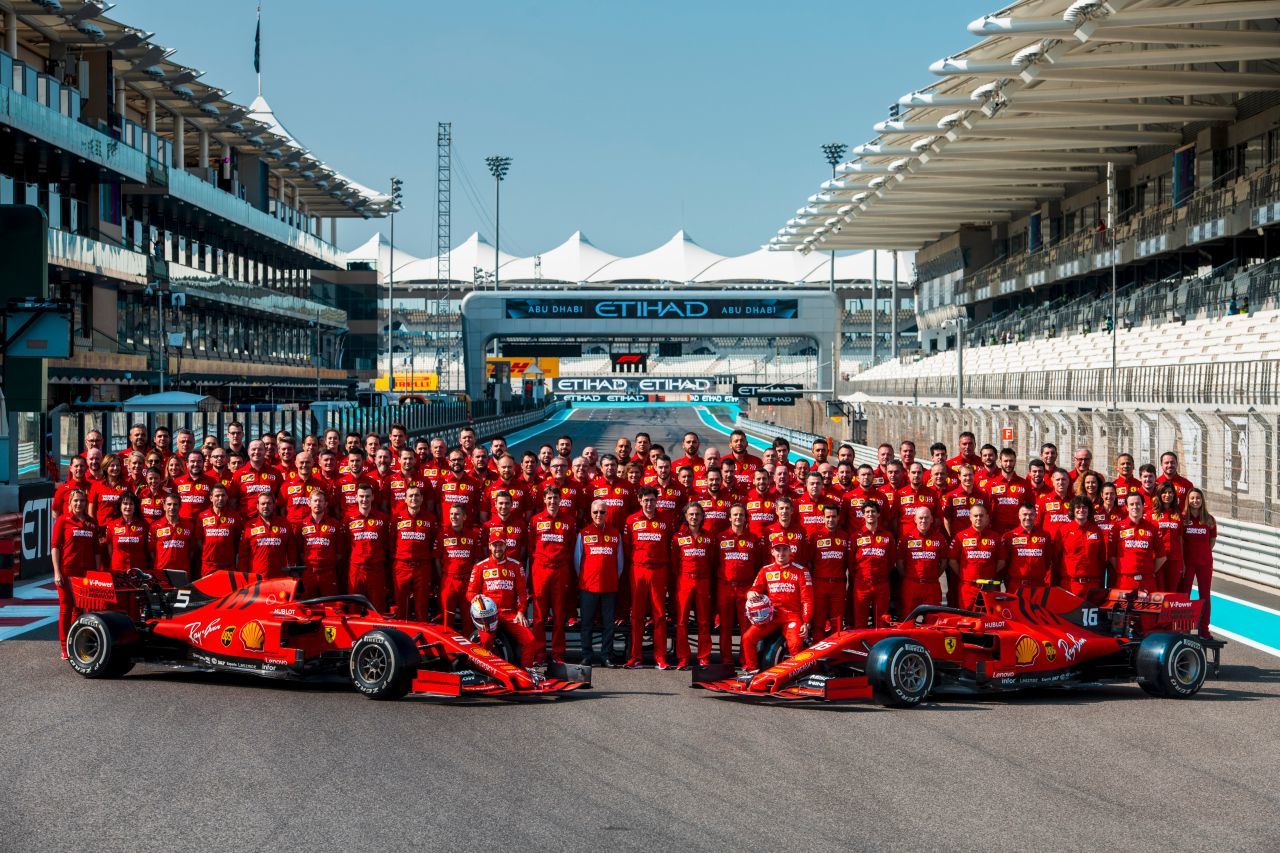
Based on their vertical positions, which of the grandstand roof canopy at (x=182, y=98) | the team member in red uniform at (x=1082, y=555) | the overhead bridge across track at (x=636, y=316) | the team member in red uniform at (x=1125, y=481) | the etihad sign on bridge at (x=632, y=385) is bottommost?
the team member in red uniform at (x=1082, y=555)

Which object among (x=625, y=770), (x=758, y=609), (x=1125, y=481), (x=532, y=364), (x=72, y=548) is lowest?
(x=625, y=770)

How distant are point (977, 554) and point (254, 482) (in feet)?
22.3

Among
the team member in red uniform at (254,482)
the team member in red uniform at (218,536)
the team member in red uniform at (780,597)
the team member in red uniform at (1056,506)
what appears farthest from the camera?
the team member in red uniform at (254,482)

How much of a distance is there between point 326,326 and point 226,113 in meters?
24.1

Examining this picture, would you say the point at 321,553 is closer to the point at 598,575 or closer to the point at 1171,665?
the point at 598,575

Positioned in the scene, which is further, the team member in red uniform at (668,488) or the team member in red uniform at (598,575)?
the team member in red uniform at (668,488)

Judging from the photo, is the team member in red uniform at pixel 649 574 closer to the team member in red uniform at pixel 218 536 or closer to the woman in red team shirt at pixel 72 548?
the team member in red uniform at pixel 218 536

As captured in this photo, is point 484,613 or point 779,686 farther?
point 484,613

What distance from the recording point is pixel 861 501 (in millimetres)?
12867

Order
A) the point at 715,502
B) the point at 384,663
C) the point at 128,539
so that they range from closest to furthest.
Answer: the point at 384,663
the point at 128,539
the point at 715,502

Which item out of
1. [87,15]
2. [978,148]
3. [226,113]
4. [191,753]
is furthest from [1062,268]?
[191,753]

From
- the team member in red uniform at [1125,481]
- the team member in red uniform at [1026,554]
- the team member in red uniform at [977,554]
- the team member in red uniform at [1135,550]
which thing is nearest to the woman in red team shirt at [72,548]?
the team member in red uniform at [977,554]

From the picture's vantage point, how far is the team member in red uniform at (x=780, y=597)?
1150 cm

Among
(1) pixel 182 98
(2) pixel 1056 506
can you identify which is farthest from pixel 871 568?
(1) pixel 182 98
